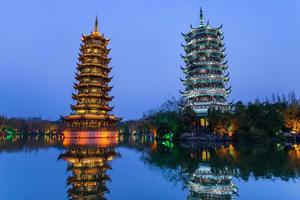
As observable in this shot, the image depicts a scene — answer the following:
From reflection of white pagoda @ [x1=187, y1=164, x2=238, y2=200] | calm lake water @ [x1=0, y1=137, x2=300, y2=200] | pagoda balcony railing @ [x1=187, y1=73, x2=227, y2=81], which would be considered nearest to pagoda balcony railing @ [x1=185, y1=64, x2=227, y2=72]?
pagoda balcony railing @ [x1=187, y1=73, x2=227, y2=81]

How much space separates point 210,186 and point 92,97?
51.5 metres

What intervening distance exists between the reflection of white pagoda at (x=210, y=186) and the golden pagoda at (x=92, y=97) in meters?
46.5

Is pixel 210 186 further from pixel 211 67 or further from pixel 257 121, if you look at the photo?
pixel 211 67

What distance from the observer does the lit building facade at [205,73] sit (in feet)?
195

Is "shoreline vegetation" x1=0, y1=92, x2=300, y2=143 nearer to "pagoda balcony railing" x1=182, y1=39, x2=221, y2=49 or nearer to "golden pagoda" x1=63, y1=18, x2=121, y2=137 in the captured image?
"golden pagoda" x1=63, y1=18, x2=121, y2=137

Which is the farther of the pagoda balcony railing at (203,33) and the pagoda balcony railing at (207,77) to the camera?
A: the pagoda balcony railing at (203,33)

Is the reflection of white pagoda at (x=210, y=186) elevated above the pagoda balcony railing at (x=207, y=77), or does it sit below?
below

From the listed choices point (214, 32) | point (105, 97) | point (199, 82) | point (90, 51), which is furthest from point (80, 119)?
point (214, 32)

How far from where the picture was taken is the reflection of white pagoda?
30.3 feet

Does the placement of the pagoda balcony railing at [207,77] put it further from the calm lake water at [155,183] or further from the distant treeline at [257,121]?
the calm lake water at [155,183]

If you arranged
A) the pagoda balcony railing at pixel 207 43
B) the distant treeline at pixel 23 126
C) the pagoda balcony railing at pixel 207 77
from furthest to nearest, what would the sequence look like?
the distant treeline at pixel 23 126
the pagoda balcony railing at pixel 207 43
the pagoda balcony railing at pixel 207 77

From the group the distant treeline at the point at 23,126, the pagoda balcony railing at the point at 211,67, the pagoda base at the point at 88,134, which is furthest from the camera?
the distant treeline at the point at 23,126

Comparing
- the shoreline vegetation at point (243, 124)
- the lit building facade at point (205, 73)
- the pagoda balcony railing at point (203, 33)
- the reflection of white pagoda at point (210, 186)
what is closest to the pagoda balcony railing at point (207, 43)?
the lit building facade at point (205, 73)

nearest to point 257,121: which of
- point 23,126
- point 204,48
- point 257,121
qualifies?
point 257,121
